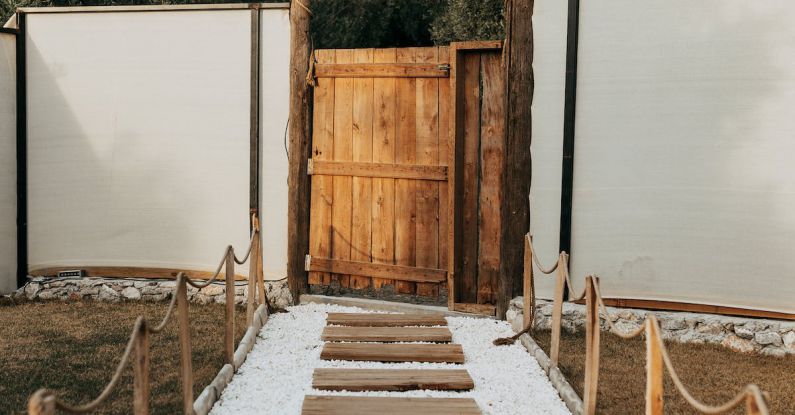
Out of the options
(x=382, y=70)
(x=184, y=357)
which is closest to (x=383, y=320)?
(x=382, y=70)

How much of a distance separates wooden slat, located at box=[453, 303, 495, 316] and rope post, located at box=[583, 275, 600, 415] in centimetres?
261

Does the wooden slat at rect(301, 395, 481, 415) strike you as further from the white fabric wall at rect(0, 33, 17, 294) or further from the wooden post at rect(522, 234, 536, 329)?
the white fabric wall at rect(0, 33, 17, 294)

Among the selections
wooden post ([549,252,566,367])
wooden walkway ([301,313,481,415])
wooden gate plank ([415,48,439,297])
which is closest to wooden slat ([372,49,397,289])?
wooden gate plank ([415,48,439,297])

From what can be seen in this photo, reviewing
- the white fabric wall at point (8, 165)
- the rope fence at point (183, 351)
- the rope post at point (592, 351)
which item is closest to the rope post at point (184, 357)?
the rope fence at point (183, 351)

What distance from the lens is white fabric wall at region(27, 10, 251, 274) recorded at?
7340mm

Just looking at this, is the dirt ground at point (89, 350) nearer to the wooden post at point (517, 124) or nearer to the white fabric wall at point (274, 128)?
the white fabric wall at point (274, 128)

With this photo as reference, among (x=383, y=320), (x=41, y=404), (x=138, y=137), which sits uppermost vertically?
(x=138, y=137)

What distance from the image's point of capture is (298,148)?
7188 mm

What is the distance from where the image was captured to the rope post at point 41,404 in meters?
2.40

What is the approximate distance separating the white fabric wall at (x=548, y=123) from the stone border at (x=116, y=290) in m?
2.35

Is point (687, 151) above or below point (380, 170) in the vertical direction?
above

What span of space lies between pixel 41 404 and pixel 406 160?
485 centimetres

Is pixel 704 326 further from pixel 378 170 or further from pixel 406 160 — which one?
pixel 378 170

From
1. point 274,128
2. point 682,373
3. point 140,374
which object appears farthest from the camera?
point 274,128
